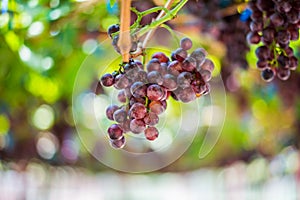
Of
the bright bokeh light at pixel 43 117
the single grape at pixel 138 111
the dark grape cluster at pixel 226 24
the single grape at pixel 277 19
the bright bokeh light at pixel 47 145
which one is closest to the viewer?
the single grape at pixel 138 111

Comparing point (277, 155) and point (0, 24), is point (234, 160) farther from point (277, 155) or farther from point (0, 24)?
point (0, 24)

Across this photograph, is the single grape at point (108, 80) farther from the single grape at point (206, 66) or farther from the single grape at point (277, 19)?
the single grape at point (277, 19)

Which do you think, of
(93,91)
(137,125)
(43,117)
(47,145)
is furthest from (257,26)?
(47,145)

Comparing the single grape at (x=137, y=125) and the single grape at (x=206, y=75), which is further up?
the single grape at (x=206, y=75)

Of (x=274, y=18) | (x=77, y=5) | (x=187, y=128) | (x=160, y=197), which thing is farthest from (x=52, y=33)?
(x=160, y=197)

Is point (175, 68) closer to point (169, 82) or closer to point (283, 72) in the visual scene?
point (169, 82)

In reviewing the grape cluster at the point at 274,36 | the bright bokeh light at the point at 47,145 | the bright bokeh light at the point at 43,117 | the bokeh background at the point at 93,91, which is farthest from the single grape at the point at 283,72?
the bright bokeh light at the point at 47,145
